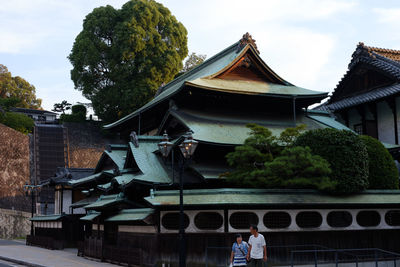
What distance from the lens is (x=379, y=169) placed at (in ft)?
77.2

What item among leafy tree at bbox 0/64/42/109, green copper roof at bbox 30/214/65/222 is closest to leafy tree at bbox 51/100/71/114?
leafy tree at bbox 0/64/42/109

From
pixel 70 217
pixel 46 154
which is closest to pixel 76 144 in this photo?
pixel 46 154

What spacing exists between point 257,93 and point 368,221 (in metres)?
9.43

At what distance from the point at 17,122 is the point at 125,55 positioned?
24.7 meters

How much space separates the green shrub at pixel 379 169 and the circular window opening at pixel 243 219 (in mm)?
7102

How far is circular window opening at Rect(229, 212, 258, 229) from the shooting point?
20.0 metres

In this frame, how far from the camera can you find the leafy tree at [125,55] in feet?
204

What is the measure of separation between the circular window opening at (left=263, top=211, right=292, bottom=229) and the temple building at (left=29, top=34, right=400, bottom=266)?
0.04 m

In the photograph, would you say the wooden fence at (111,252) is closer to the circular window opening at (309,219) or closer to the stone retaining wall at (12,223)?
the circular window opening at (309,219)

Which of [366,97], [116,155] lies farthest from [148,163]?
[366,97]

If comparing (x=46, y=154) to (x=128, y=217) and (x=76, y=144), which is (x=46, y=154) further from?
(x=128, y=217)

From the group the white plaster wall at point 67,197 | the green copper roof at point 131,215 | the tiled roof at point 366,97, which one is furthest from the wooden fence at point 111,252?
the tiled roof at point 366,97

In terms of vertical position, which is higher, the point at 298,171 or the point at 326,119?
the point at 326,119

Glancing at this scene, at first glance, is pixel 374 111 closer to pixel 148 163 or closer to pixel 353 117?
pixel 353 117
